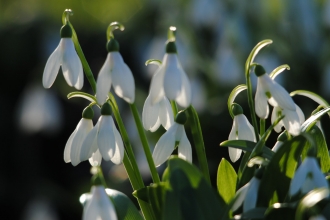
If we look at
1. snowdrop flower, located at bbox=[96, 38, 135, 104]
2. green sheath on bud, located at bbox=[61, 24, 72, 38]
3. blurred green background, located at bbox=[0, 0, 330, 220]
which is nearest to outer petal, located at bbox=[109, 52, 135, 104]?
snowdrop flower, located at bbox=[96, 38, 135, 104]

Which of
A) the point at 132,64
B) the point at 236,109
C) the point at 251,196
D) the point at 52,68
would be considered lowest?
the point at 251,196

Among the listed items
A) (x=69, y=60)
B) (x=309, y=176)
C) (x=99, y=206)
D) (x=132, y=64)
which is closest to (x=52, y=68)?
(x=69, y=60)

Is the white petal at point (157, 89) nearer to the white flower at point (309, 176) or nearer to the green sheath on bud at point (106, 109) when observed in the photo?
Answer: the green sheath on bud at point (106, 109)

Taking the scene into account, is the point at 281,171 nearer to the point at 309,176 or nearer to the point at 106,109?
the point at 309,176

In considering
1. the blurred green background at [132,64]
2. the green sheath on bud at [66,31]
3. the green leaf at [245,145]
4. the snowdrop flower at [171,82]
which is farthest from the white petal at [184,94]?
the blurred green background at [132,64]

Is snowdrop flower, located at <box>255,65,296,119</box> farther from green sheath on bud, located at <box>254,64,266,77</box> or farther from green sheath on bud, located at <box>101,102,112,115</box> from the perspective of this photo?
green sheath on bud, located at <box>101,102,112,115</box>

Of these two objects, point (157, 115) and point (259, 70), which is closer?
point (259, 70)

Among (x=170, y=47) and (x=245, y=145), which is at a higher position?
(x=170, y=47)
